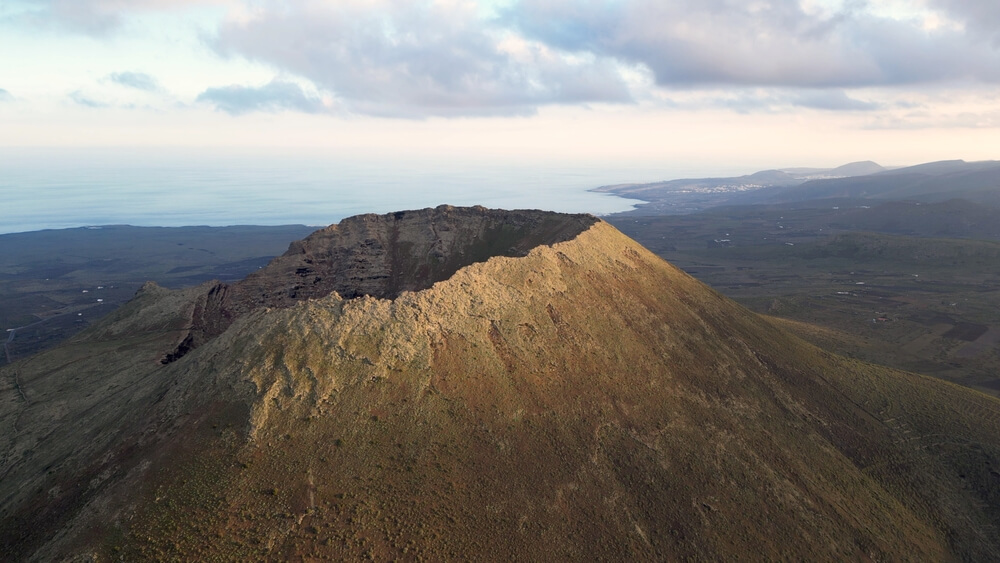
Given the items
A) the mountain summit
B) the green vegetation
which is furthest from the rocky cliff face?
the green vegetation

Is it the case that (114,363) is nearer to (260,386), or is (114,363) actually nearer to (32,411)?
(32,411)

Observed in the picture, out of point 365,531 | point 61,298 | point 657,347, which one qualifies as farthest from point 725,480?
point 61,298

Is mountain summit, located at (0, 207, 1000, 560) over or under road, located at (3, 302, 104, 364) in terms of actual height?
over

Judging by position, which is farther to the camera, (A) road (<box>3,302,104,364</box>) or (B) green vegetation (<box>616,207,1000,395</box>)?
(A) road (<box>3,302,104,364</box>)

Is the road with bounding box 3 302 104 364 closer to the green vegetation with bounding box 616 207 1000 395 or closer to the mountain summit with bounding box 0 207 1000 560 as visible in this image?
the mountain summit with bounding box 0 207 1000 560

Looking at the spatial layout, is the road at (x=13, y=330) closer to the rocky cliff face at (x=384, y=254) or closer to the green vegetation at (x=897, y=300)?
the rocky cliff face at (x=384, y=254)

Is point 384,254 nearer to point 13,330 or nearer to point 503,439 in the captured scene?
point 503,439

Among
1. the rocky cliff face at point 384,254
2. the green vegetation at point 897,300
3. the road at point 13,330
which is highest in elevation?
the rocky cliff face at point 384,254

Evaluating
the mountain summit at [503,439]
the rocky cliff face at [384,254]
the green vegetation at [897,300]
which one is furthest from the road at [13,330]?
the green vegetation at [897,300]
